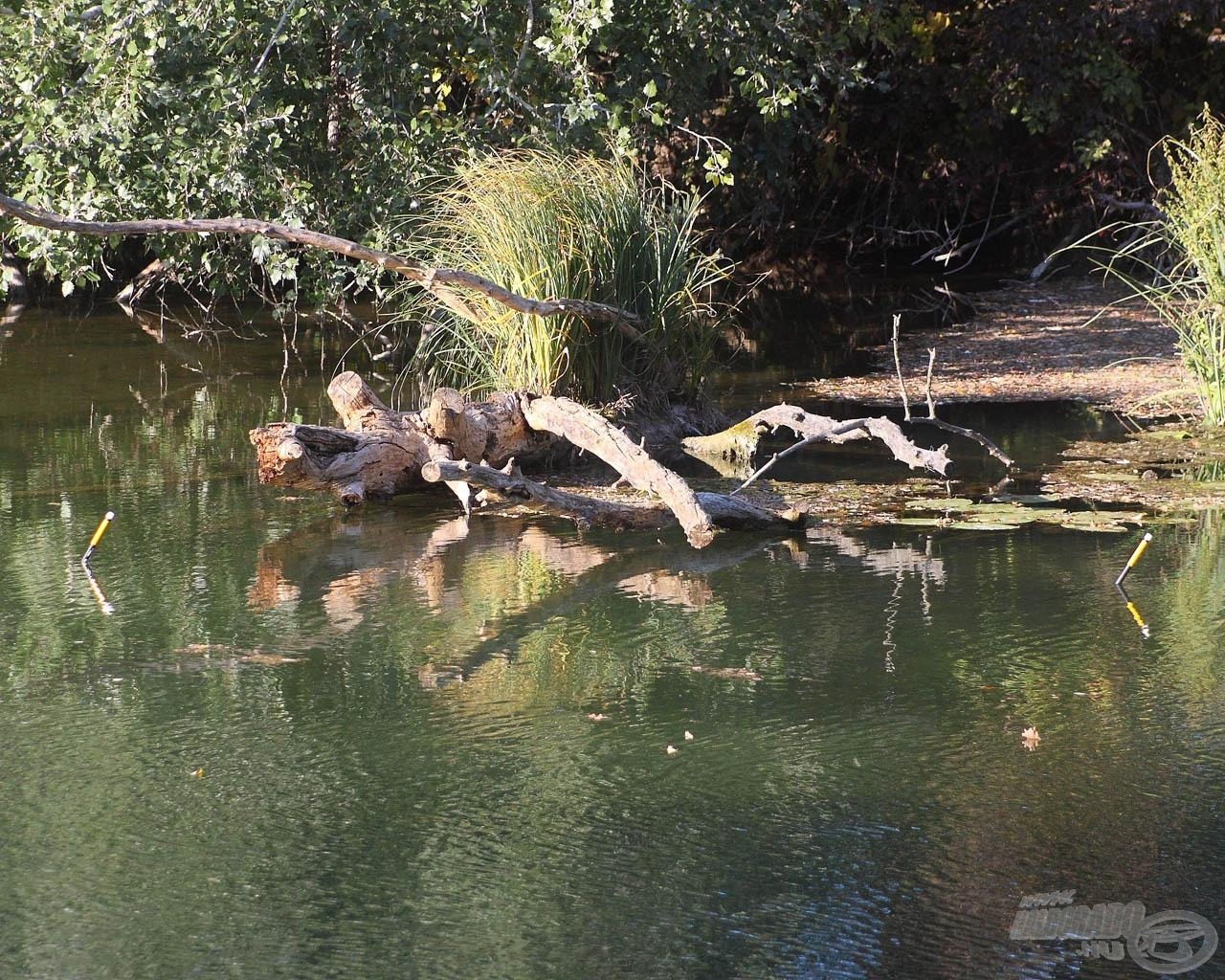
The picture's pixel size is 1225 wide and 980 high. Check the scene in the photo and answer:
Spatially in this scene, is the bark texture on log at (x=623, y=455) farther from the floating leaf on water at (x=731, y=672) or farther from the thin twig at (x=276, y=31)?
the thin twig at (x=276, y=31)

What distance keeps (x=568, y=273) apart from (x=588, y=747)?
372cm

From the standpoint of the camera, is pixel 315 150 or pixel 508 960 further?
pixel 315 150

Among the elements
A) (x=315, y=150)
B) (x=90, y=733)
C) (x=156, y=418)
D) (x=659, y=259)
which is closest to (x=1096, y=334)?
(x=659, y=259)

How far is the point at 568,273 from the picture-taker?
271 inches

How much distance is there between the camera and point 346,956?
2.59 m

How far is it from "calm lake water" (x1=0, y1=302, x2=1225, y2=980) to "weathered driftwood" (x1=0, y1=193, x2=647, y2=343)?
1.02m

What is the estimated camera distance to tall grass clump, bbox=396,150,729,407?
686 centimetres

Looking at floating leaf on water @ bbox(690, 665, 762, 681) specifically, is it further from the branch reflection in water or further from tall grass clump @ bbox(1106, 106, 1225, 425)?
tall grass clump @ bbox(1106, 106, 1225, 425)

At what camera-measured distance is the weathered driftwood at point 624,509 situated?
17.9 ft

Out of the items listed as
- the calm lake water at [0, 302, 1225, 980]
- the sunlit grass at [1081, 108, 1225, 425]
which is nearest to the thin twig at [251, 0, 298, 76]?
the calm lake water at [0, 302, 1225, 980]

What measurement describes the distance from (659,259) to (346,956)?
4993 mm

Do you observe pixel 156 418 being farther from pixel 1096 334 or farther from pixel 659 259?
pixel 1096 334

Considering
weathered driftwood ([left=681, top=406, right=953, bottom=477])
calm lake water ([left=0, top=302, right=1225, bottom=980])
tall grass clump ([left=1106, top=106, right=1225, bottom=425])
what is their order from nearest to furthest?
calm lake water ([left=0, top=302, right=1225, bottom=980]) → weathered driftwood ([left=681, top=406, right=953, bottom=477]) → tall grass clump ([left=1106, top=106, right=1225, bottom=425])

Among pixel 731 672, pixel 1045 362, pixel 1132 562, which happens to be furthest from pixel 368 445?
pixel 1045 362
